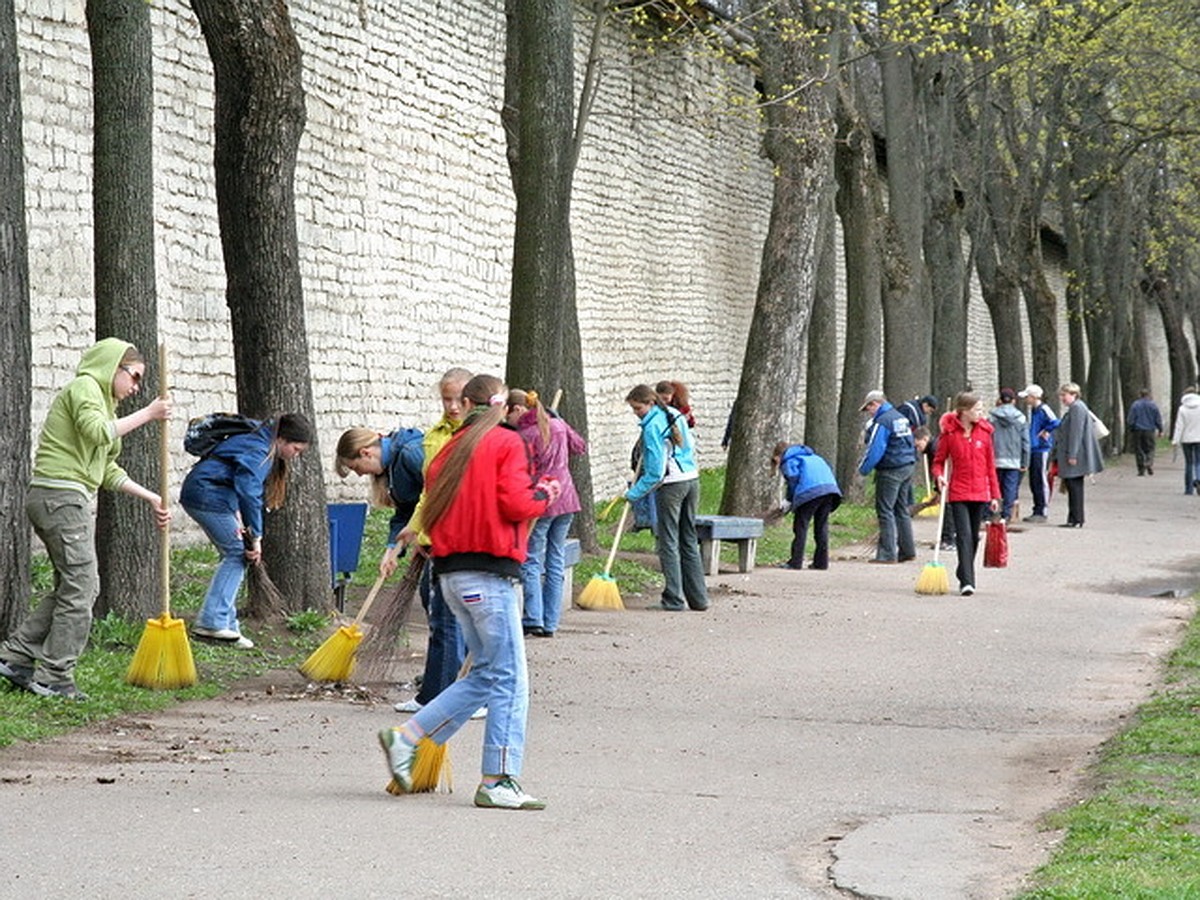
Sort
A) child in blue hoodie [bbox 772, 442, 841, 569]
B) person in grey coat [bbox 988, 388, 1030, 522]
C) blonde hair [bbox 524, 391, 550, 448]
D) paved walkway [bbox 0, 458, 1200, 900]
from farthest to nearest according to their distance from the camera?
person in grey coat [bbox 988, 388, 1030, 522], child in blue hoodie [bbox 772, 442, 841, 569], blonde hair [bbox 524, 391, 550, 448], paved walkway [bbox 0, 458, 1200, 900]

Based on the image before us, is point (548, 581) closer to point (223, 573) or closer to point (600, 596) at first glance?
point (600, 596)

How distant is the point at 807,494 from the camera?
18734 mm

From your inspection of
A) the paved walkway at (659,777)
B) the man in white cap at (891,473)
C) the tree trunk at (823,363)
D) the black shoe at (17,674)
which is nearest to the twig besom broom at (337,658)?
the paved walkway at (659,777)

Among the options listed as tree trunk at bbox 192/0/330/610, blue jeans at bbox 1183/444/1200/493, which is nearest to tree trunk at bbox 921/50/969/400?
blue jeans at bbox 1183/444/1200/493

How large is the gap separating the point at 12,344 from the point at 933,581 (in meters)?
9.01

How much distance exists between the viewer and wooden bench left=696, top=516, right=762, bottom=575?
59.9ft

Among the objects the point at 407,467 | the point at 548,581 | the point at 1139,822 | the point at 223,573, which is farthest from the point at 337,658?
the point at 1139,822

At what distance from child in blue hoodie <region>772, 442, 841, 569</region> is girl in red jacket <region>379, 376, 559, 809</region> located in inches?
434

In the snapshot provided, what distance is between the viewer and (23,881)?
623cm

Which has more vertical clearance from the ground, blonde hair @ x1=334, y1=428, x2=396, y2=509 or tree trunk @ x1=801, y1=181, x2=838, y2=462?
tree trunk @ x1=801, y1=181, x2=838, y2=462

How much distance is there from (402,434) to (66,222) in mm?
5640

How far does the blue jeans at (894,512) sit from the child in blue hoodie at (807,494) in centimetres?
100

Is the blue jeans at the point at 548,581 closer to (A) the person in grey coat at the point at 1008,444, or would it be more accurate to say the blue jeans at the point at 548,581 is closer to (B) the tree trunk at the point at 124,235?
(B) the tree trunk at the point at 124,235

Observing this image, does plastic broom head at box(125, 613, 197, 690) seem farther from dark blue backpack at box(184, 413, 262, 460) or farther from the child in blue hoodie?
the child in blue hoodie
